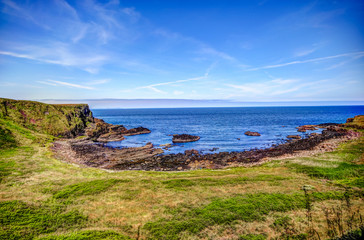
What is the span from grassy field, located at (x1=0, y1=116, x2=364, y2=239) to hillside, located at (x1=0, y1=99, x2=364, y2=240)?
5cm

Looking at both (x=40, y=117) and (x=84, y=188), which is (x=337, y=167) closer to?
(x=84, y=188)

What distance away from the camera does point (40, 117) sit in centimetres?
5375

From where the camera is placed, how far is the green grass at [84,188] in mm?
15547

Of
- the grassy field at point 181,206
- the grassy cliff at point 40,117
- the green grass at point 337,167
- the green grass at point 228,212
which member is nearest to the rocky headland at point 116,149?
the grassy cliff at point 40,117

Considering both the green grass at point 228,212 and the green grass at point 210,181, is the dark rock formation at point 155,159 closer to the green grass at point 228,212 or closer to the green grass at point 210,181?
the green grass at point 210,181

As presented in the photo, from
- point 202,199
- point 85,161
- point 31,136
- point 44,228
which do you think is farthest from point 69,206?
point 31,136

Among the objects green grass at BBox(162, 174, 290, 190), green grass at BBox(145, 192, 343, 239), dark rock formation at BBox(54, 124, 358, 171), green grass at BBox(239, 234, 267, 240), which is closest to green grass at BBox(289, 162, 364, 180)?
green grass at BBox(162, 174, 290, 190)

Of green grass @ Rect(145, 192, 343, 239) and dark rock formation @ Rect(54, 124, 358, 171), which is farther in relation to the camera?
dark rock formation @ Rect(54, 124, 358, 171)

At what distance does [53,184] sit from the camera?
58.5 feet

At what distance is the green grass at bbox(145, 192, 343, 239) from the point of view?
11.5m

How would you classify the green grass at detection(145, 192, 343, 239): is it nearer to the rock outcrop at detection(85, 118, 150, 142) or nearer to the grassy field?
the grassy field

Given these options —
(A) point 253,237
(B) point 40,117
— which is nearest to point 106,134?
(B) point 40,117

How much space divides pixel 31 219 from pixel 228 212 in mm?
13824

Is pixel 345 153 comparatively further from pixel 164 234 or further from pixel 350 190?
pixel 164 234
